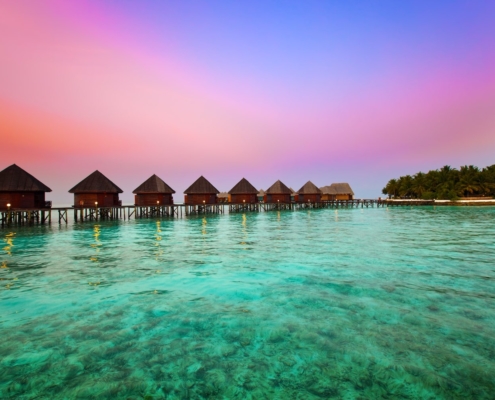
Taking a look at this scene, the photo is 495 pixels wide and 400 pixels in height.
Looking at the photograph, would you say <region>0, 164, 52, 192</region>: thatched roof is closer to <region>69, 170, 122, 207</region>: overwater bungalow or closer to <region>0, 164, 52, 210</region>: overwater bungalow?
<region>0, 164, 52, 210</region>: overwater bungalow

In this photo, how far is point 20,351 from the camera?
13.4 ft

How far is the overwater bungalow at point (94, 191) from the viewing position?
1246 inches

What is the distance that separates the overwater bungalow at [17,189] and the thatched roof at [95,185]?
3969 mm

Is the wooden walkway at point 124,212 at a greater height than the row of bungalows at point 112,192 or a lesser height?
lesser

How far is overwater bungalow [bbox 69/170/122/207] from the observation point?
31.7 metres

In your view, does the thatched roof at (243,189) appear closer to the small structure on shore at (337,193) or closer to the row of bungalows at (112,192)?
the row of bungalows at (112,192)

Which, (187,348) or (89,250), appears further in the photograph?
(89,250)

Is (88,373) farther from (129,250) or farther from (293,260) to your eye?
(129,250)

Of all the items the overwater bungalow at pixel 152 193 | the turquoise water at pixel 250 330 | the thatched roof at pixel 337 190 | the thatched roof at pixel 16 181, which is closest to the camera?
the turquoise water at pixel 250 330

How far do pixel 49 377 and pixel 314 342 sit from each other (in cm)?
340

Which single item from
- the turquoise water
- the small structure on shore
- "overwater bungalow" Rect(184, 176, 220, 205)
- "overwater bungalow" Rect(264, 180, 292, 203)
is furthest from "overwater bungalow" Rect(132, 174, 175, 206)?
the small structure on shore

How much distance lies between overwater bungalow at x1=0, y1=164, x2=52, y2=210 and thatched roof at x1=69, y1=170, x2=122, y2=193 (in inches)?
156

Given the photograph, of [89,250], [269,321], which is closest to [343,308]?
[269,321]

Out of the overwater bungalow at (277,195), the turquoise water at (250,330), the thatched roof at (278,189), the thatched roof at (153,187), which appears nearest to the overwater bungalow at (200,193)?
the thatched roof at (153,187)
